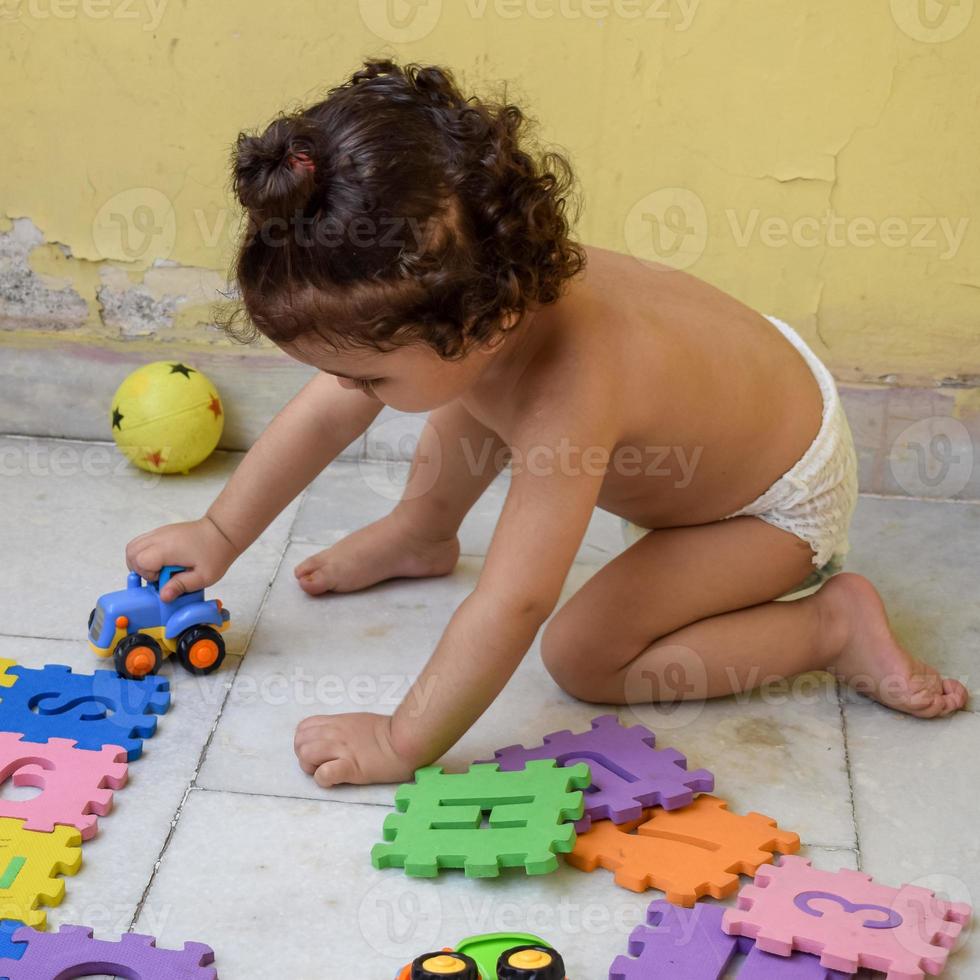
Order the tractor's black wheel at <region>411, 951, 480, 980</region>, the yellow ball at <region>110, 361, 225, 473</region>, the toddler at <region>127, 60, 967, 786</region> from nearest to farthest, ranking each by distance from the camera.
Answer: the tractor's black wheel at <region>411, 951, 480, 980</region>, the toddler at <region>127, 60, 967, 786</region>, the yellow ball at <region>110, 361, 225, 473</region>

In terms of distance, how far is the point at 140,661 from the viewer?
138 cm

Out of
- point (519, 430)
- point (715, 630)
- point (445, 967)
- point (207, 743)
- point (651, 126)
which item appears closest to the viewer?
point (445, 967)

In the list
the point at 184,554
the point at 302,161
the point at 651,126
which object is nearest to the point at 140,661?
the point at 184,554

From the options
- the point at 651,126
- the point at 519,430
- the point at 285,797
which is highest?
the point at 651,126

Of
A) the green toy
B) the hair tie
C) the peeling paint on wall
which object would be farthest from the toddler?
the peeling paint on wall

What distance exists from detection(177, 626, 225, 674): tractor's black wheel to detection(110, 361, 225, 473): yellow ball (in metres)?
0.44

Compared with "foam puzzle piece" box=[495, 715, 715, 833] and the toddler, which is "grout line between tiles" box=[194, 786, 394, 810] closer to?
the toddler

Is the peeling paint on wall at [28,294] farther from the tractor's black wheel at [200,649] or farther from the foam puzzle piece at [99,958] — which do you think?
the foam puzzle piece at [99,958]

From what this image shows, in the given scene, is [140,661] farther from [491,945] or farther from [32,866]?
[491,945]

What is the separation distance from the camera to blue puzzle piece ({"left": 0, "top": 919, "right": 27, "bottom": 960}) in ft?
3.41

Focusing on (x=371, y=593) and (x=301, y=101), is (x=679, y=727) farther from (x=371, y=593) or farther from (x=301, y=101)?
(x=301, y=101)

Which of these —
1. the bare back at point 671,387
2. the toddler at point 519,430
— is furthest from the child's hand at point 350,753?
the bare back at point 671,387

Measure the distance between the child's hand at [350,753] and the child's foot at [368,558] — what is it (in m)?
0.31

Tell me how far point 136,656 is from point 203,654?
0.07 metres
